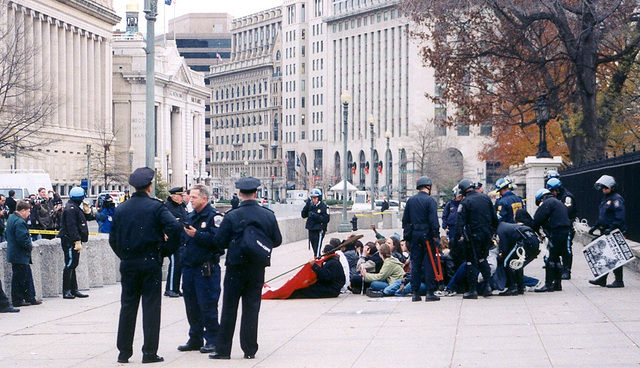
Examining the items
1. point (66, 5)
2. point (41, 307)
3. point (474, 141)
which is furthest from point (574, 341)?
point (474, 141)

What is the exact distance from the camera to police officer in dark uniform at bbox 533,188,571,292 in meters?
17.1

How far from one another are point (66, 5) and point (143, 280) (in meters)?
94.0

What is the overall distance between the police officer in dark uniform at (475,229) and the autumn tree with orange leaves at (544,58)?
13356mm

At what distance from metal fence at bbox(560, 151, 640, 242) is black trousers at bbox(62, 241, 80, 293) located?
10.6 m

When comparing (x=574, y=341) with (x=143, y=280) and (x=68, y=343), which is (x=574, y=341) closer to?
(x=143, y=280)

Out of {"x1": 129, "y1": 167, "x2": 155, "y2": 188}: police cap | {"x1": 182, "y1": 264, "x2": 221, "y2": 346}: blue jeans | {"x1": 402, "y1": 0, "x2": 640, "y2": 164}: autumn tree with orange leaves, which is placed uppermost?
{"x1": 402, "y1": 0, "x2": 640, "y2": 164}: autumn tree with orange leaves

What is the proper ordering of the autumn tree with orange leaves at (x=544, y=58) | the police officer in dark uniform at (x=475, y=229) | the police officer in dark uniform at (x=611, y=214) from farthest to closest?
the autumn tree with orange leaves at (x=544, y=58) < the police officer in dark uniform at (x=611, y=214) < the police officer in dark uniform at (x=475, y=229)

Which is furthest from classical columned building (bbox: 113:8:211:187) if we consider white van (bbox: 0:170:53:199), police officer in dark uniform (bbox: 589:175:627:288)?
police officer in dark uniform (bbox: 589:175:627:288)

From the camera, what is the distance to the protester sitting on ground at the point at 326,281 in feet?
57.0

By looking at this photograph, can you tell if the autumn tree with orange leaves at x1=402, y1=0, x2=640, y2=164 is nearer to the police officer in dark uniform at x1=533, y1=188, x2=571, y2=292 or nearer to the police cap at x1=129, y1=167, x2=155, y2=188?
the police officer in dark uniform at x1=533, y1=188, x2=571, y2=292

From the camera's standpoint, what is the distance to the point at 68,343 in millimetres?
12719

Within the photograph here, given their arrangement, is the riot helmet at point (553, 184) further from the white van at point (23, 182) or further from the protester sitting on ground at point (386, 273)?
the white van at point (23, 182)

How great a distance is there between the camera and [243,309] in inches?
435

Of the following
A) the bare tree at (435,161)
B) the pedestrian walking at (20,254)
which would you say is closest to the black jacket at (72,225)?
the pedestrian walking at (20,254)
